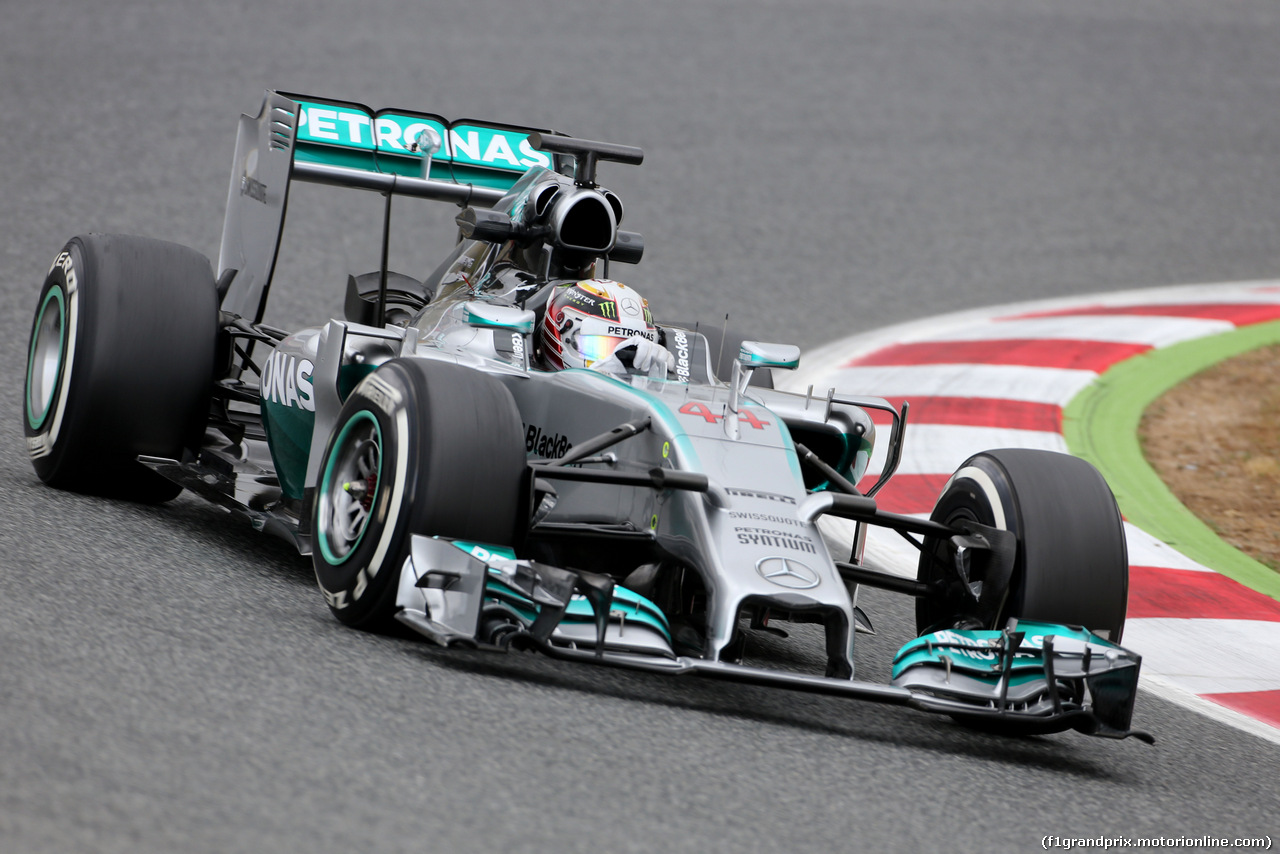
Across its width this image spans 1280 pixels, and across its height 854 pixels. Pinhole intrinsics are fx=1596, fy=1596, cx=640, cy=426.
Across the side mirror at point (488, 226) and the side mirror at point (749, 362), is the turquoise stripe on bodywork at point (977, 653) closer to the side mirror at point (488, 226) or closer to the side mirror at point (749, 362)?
the side mirror at point (749, 362)

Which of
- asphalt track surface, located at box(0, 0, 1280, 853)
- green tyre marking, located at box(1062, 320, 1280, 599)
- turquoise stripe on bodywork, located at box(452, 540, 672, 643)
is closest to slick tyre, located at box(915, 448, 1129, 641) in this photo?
asphalt track surface, located at box(0, 0, 1280, 853)

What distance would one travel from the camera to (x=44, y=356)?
566cm

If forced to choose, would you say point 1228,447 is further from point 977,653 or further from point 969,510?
point 977,653

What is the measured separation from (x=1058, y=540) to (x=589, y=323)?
155 centimetres

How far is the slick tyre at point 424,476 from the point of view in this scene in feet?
12.9

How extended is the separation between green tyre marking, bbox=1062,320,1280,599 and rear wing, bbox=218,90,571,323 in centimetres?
292

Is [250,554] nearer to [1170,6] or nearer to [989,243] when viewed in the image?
[989,243]

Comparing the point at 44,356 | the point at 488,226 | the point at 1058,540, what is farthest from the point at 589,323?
the point at 44,356

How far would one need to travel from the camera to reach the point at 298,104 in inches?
221

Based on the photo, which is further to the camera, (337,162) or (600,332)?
(337,162)

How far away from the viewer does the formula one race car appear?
12.9 feet

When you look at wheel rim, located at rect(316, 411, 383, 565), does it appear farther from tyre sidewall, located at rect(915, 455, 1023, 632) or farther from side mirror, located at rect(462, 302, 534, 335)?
tyre sidewall, located at rect(915, 455, 1023, 632)

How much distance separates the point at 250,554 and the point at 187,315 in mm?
876

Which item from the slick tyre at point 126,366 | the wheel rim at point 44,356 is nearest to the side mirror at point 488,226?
the slick tyre at point 126,366
